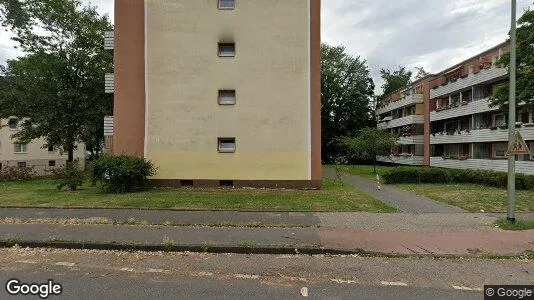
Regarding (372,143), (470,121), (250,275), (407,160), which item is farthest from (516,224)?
(407,160)

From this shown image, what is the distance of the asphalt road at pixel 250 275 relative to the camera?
195 inches

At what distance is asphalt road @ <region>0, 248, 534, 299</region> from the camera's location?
16.2ft

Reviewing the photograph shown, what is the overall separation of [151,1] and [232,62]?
15.7ft

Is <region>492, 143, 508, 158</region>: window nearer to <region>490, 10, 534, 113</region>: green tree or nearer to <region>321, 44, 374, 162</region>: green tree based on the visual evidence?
<region>490, 10, 534, 113</region>: green tree

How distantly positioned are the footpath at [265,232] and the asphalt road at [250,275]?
32cm

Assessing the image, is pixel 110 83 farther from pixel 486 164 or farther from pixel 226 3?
pixel 486 164

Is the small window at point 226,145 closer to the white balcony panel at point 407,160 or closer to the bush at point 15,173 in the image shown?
the bush at point 15,173

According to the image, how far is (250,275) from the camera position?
18.7 feet

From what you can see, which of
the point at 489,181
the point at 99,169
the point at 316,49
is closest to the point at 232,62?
the point at 316,49

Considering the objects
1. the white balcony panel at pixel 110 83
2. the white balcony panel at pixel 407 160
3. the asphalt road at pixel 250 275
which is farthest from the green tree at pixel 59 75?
the white balcony panel at pixel 407 160

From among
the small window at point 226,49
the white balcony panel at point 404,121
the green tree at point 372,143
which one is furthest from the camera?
the white balcony panel at point 404,121

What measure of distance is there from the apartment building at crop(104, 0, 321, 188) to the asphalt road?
10015 millimetres

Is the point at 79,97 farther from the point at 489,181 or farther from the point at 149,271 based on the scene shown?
the point at 489,181

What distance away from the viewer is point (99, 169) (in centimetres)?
1449
